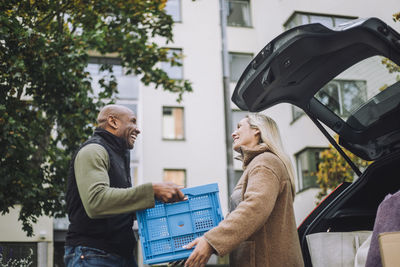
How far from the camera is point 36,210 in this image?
1034cm

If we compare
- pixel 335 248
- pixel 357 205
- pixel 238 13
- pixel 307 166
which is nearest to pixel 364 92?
pixel 357 205

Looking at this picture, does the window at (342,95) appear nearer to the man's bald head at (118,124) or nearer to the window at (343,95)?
the window at (343,95)

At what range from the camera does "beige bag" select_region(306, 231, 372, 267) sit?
3.82 metres

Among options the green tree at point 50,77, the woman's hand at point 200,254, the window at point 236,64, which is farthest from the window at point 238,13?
the woman's hand at point 200,254

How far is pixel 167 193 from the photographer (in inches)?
141

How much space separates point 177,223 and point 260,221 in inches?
21.2

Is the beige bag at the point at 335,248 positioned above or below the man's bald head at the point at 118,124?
below

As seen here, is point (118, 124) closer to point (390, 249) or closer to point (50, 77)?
point (390, 249)

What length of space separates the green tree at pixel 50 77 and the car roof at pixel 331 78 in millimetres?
4746

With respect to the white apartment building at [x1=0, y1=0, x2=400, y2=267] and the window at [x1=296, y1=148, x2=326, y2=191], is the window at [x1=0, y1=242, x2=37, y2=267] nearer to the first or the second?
the white apartment building at [x1=0, y1=0, x2=400, y2=267]

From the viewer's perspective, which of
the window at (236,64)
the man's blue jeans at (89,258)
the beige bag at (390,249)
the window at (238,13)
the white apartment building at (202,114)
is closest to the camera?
the beige bag at (390,249)

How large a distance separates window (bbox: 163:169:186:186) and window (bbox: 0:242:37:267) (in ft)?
58.7

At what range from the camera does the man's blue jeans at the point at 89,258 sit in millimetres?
3576

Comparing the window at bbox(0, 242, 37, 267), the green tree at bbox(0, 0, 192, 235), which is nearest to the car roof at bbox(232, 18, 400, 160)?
the window at bbox(0, 242, 37, 267)
